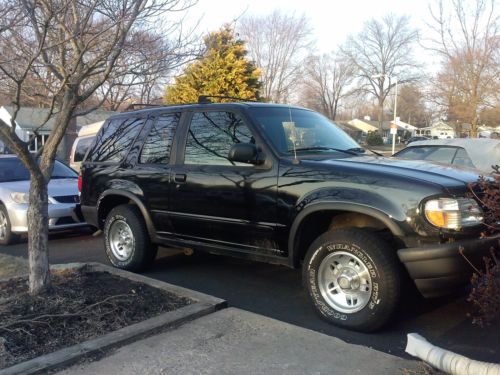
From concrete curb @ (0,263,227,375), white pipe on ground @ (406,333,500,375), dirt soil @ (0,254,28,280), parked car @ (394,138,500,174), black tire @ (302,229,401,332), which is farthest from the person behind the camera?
parked car @ (394,138,500,174)

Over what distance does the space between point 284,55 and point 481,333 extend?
42.9 meters

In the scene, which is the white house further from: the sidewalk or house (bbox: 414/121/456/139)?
house (bbox: 414/121/456/139)

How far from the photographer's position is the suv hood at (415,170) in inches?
155

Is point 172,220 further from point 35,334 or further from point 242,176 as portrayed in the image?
point 35,334

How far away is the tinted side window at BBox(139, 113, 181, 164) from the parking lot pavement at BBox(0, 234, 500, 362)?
1.37m

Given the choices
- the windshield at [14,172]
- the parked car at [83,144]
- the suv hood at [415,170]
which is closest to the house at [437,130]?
the parked car at [83,144]

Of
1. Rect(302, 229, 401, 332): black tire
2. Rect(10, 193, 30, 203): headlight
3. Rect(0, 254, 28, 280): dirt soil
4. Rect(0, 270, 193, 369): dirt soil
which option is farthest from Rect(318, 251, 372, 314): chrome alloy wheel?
Rect(10, 193, 30, 203): headlight

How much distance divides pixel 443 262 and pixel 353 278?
726mm

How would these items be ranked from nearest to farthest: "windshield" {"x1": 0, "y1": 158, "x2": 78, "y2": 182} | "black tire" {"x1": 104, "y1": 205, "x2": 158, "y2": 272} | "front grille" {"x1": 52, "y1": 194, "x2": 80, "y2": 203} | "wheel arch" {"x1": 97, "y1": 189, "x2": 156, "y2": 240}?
"wheel arch" {"x1": 97, "y1": 189, "x2": 156, "y2": 240}
"black tire" {"x1": 104, "y1": 205, "x2": 158, "y2": 272}
"front grille" {"x1": 52, "y1": 194, "x2": 80, "y2": 203}
"windshield" {"x1": 0, "y1": 158, "x2": 78, "y2": 182}

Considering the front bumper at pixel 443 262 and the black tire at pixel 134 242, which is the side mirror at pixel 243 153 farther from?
the black tire at pixel 134 242

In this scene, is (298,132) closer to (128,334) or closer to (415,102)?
(128,334)

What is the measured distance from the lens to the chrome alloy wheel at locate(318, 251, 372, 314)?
405 centimetres

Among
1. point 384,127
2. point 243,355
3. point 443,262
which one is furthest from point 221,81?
point 384,127

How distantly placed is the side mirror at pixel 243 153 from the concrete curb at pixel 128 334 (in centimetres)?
127
